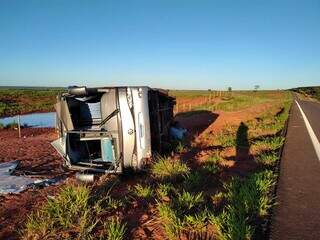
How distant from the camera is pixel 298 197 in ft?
21.6

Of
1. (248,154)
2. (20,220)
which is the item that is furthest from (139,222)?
(248,154)

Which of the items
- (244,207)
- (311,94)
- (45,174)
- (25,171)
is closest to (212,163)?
(244,207)

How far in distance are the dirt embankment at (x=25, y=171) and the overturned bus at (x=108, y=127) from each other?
1065 millimetres

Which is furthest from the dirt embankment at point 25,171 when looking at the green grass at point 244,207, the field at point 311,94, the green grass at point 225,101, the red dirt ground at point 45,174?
the field at point 311,94

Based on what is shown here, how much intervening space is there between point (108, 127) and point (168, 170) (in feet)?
8.07

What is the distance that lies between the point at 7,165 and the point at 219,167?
6.46 m

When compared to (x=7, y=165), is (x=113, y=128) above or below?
above

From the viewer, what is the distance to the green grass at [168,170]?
8.06 metres

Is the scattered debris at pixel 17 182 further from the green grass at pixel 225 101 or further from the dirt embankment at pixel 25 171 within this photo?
the green grass at pixel 225 101

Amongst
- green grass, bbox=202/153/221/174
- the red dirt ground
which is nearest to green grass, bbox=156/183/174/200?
the red dirt ground

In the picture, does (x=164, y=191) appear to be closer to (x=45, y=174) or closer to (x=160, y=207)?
(x=160, y=207)

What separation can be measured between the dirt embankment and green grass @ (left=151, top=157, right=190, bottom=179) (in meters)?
2.39

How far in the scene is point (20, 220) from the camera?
631 centimetres

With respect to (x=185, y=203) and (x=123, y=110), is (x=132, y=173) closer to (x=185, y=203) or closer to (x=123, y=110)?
(x=123, y=110)
